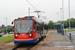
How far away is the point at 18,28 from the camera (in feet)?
45.8

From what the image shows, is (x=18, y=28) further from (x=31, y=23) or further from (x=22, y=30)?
(x=31, y=23)

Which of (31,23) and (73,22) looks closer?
(31,23)

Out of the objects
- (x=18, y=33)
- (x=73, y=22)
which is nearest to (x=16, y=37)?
(x=18, y=33)

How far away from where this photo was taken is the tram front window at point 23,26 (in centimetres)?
1382

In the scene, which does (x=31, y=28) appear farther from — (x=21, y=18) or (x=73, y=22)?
(x=73, y=22)

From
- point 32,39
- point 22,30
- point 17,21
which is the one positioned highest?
point 17,21

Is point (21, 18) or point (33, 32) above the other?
point (21, 18)

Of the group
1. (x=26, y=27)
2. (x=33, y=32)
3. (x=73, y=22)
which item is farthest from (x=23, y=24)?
(x=73, y=22)

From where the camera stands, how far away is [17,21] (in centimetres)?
1414

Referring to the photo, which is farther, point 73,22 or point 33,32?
point 73,22

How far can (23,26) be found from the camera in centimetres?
1390

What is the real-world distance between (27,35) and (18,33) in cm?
98

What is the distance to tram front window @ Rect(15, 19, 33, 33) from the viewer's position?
45.3 feet

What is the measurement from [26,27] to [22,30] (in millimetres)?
526
